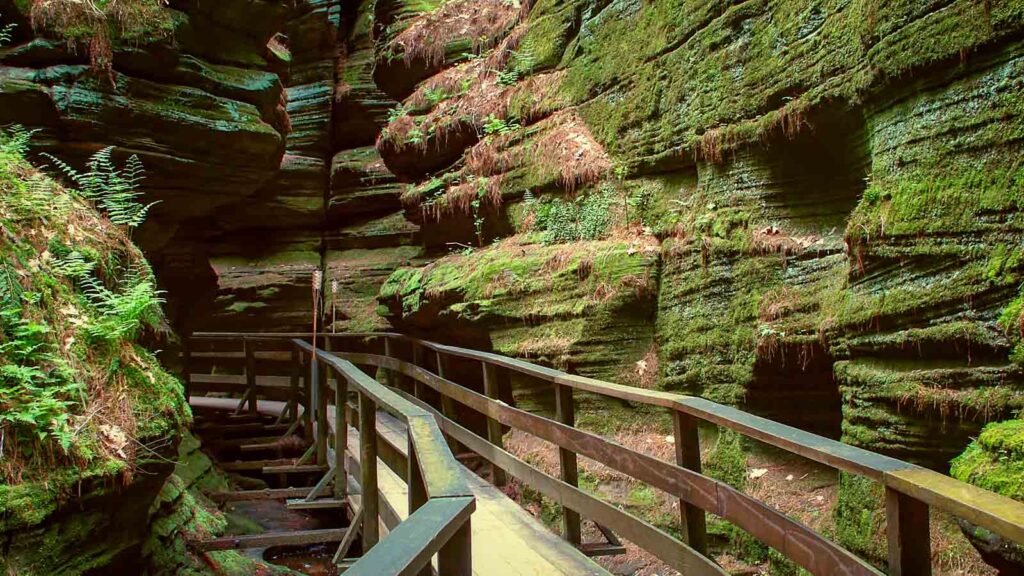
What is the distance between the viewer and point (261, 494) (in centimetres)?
731

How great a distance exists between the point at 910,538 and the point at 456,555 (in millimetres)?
1588

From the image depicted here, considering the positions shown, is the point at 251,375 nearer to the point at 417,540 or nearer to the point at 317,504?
the point at 317,504

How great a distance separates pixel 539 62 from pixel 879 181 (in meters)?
6.33

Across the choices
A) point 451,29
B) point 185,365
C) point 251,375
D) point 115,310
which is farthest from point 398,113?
point 115,310

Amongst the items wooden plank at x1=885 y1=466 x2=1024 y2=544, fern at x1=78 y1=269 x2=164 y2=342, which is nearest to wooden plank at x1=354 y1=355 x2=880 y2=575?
wooden plank at x1=885 y1=466 x2=1024 y2=544

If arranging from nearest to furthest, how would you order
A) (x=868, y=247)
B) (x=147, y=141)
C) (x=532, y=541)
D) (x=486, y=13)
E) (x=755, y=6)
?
(x=532, y=541) < (x=868, y=247) < (x=755, y=6) < (x=147, y=141) < (x=486, y=13)

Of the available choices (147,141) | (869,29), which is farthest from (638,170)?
(147,141)

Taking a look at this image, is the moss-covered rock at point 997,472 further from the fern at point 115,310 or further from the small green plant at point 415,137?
the small green plant at point 415,137

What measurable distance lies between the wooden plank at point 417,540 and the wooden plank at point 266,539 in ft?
14.5

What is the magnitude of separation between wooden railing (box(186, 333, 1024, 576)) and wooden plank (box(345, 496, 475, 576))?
1.49 ft

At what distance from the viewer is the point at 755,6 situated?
654 cm

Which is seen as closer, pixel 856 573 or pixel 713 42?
pixel 856 573

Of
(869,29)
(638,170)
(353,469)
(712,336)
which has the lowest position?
(353,469)

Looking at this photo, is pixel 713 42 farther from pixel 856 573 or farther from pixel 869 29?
pixel 856 573
